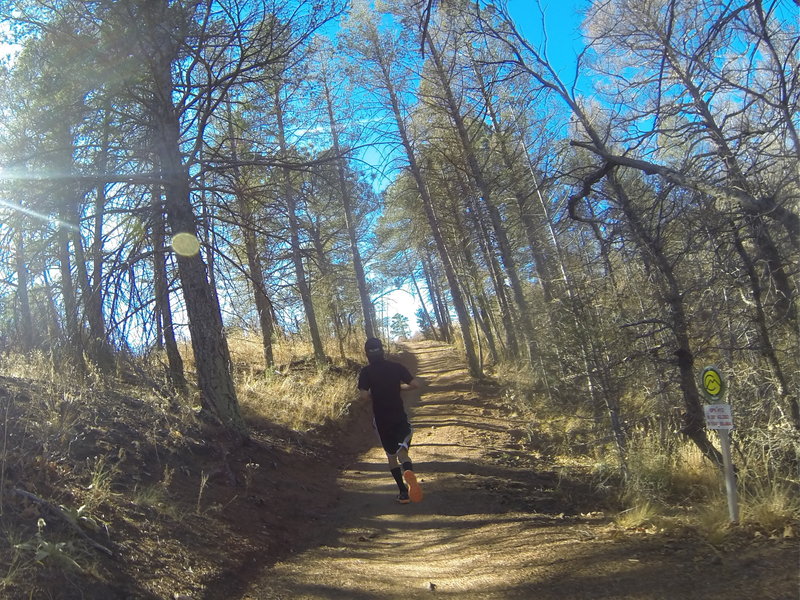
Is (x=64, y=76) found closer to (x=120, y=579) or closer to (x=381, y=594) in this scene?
(x=120, y=579)

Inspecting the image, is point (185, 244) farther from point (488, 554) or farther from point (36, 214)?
point (488, 554)

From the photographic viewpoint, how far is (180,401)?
25.0ft

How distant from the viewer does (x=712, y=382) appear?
4223 millimetres

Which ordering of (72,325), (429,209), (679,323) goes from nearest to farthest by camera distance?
(679,323) → (72,325) → (429,209)

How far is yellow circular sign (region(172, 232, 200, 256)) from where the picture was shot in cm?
779

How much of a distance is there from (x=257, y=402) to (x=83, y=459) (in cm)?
500

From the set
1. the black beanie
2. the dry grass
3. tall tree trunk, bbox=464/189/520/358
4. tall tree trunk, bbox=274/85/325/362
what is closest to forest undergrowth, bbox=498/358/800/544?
the black beanie

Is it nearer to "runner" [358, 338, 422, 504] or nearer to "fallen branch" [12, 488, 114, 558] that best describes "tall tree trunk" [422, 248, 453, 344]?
"runner" [358, 338, 422, 504]

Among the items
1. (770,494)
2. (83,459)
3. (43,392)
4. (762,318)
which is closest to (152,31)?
(43,392)

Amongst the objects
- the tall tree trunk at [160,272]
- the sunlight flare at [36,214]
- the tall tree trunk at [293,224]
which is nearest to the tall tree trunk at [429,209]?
the tall tree trunk at [293,224]

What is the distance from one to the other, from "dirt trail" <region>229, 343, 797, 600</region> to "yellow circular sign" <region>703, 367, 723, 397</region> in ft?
3.65

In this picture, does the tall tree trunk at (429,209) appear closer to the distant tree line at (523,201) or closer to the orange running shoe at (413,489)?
the distant tree line at (523,201)

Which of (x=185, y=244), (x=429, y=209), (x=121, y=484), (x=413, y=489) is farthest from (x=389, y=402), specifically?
(x=429, y=209)

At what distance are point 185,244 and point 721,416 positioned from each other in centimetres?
684
